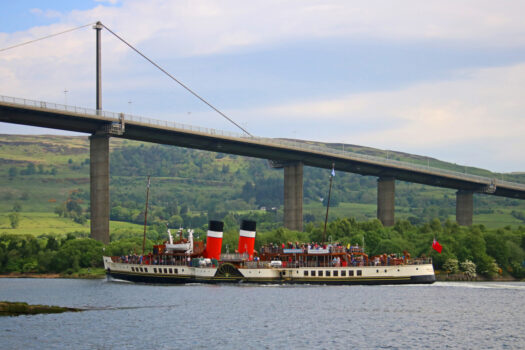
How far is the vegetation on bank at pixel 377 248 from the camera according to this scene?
118312 mm

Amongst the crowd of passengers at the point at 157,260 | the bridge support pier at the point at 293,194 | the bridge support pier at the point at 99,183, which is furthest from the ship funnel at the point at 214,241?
the bridge support pier at the point at 293,194

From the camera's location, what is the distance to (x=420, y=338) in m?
57.1

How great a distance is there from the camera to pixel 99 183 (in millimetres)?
123562

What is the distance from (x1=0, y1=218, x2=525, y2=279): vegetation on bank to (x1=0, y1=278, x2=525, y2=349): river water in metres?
24.7

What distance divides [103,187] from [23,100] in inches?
707

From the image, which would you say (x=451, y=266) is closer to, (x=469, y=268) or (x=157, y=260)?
(x=469, y=268)

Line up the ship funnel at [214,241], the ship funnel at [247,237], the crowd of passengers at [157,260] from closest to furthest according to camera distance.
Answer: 1. the ship funnel at [214,241]
2. the crowd of passengers at [157,260]
3. the ship funnel at [247,237]

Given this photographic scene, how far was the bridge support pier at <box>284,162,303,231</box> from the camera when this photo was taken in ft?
495

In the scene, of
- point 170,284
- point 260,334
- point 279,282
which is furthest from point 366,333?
point 170,284

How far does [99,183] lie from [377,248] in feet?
143

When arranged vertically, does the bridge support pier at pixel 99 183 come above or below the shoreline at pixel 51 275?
above

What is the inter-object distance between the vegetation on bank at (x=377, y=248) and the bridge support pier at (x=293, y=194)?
10.6 ft

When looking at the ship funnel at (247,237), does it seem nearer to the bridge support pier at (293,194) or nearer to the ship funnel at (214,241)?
the ship funnel at (214,241)

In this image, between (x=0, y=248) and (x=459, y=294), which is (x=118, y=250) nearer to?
(x=0, y=248)
